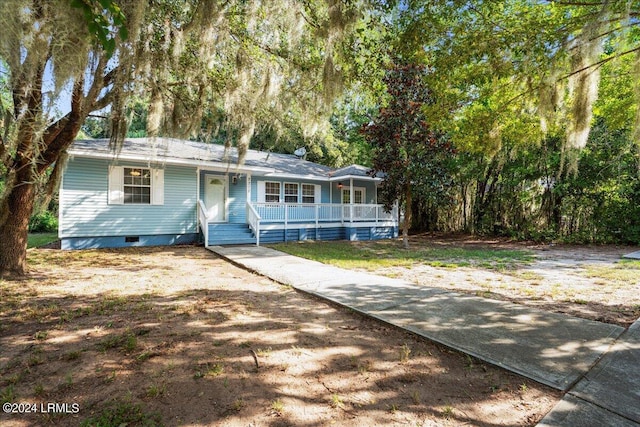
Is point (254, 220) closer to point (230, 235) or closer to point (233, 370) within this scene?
point (230, 235)

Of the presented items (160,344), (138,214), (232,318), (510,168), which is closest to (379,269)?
(232,318)

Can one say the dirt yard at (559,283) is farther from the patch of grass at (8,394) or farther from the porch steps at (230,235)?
the porch steps at (230,235)

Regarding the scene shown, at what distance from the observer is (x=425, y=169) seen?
397 inches

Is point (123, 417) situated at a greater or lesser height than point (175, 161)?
lesser

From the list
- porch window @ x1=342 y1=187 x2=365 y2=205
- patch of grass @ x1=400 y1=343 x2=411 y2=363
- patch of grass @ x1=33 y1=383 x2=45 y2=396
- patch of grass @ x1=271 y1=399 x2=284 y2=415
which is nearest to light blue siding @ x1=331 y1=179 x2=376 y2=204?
porch window @ x1=342 y1=187 x2=365 y2=205

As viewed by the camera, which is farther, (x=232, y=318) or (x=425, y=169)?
(x=425, y=169)

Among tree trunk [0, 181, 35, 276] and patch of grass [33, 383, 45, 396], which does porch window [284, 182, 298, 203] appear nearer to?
tree trunk [0, 181, 35, 276]

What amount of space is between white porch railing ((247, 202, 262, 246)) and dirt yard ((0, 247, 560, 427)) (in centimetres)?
682

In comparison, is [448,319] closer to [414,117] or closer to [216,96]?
[216,96]

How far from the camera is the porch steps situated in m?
10.5

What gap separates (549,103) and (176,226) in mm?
10942

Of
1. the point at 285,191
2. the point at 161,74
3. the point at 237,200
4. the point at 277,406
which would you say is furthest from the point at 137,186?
the point at 277,406

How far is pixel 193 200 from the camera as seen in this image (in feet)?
36.6

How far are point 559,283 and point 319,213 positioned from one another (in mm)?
9333
